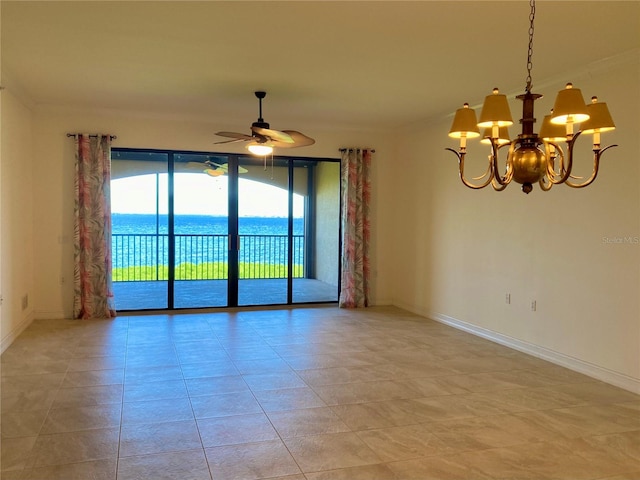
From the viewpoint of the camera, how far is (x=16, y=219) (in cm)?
520

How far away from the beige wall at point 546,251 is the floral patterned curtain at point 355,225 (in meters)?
0.68

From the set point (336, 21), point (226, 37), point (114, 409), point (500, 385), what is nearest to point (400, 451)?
point (500, 385)

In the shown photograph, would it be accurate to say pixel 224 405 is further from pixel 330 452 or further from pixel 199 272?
pixel 199 272

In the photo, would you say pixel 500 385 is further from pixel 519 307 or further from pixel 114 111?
pixel 114 111

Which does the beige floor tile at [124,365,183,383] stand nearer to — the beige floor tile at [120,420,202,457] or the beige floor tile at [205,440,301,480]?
the beige floor tile at [120,420,202,457]

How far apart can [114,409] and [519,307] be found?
3.80 meters

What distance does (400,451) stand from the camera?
2707 mm

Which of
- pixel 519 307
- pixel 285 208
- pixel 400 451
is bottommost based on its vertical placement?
pixel 400 451

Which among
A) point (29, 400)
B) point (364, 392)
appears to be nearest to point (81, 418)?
point (29, 400)

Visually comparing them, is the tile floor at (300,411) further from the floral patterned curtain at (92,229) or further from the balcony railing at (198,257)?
the balcony railing at (198,257)

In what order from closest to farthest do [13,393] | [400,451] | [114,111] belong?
[400,451]
[13,393]
[114,111]

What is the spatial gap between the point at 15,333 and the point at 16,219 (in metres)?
1.22

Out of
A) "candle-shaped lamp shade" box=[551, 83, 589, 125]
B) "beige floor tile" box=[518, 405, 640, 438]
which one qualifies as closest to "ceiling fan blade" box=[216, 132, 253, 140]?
"candle-shaped lamp shade" box=[551, 83, 589, 125]

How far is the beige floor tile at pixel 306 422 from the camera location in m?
2.94
